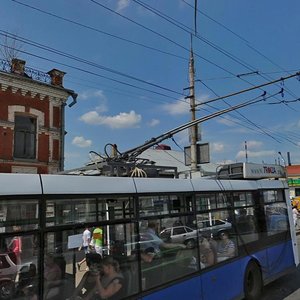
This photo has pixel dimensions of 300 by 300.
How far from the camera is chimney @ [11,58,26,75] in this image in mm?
21000

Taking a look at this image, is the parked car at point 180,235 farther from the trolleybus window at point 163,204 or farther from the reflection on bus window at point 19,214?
the reflection on bus window at point 19,214

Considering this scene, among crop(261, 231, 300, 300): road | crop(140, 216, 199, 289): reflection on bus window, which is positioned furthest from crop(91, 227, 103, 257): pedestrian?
Answer: crop(261, 231, 300, 300): road

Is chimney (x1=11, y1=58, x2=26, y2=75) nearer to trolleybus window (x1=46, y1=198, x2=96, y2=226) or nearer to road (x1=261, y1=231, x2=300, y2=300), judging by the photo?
road (x1=261, y1=231, x2=300, y2=300)

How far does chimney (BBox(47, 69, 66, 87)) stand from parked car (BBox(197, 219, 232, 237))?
17.1 m

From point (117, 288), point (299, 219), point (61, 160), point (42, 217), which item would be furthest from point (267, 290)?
point (299, 219)

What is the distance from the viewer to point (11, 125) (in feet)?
67.5

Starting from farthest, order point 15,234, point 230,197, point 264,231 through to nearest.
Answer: point 264,231
point 230,197
point 15,234

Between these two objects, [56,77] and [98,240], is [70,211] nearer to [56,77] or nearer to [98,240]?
[98,240]

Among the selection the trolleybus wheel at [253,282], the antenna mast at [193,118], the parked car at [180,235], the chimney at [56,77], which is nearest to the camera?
the parked car at [180,235]

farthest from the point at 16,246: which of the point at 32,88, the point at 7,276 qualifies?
the point at 32,88

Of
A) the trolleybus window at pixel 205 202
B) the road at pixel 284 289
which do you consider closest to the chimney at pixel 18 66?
the road at pixel 284 289

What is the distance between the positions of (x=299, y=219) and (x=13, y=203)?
81.6 ft

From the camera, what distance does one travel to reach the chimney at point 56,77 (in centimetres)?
2277

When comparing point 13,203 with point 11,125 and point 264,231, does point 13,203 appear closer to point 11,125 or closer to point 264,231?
point 264,231
